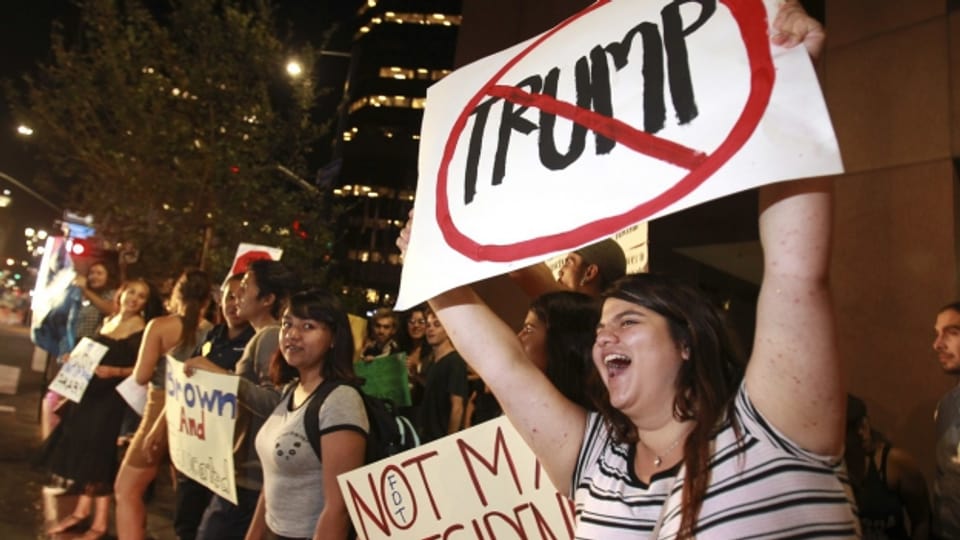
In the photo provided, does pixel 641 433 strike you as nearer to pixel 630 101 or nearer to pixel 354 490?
pixel 630 101

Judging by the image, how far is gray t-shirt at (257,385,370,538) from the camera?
9.29ft

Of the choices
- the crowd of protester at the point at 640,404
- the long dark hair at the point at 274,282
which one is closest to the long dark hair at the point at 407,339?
the long dark hair at the point at 274,282

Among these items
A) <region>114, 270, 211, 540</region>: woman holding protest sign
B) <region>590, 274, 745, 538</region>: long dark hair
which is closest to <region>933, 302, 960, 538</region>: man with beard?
<region>590, 274, 745, 538</region>: long dark hair

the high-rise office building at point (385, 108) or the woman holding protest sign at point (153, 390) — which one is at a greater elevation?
the high-rise office building at point (385, 108)

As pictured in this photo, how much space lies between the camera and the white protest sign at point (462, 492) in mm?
2275

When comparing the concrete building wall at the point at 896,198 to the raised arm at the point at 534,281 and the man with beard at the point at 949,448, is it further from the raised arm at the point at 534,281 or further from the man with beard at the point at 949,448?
the raised arm at the point at 534,281

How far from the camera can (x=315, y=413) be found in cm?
285

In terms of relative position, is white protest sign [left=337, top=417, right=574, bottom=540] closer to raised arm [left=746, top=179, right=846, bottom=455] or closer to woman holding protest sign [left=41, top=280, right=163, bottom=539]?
raised arm [left=746, top=179, right=846, bottom=455]

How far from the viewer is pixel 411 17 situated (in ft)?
263

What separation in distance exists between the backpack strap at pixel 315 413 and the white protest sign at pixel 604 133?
1.15m

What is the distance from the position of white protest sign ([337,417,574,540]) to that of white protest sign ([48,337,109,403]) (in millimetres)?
3630

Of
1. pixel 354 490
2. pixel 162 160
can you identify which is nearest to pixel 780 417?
pixel 354 490

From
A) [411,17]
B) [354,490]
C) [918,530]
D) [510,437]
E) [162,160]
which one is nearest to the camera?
[510,437]

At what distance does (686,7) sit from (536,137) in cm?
43
